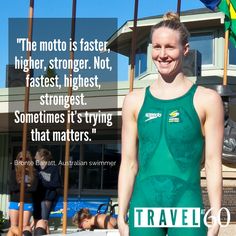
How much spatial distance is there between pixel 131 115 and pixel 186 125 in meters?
0.27

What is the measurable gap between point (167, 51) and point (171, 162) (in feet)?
1.60

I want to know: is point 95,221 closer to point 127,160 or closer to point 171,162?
point 127,160

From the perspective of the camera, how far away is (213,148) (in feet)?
7.50

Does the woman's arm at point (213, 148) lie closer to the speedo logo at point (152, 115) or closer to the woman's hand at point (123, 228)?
the speedo logo at point (152, 115)

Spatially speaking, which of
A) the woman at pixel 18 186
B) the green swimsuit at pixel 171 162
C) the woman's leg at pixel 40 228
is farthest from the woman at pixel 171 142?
the woman's leg at pixel 40 228

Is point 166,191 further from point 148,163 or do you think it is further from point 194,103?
point 194,103

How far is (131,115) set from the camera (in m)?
2.39

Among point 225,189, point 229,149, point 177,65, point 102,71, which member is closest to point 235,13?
point 229,149

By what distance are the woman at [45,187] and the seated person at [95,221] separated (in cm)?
96

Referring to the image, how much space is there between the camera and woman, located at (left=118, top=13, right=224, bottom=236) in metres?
2.23

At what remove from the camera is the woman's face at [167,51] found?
7.61 feet

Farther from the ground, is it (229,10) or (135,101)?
(229,10)

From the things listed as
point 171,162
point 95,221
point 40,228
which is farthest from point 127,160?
point 95,221

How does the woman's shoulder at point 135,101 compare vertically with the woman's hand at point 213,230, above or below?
above
